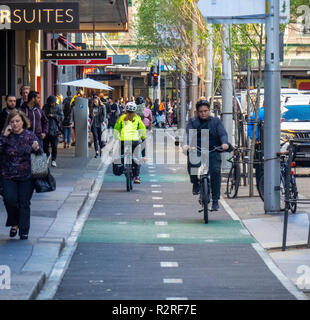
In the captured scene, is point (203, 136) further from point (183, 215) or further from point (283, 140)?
point (283, 140)

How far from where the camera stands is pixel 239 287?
915 cm

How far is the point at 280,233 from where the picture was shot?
12.8m

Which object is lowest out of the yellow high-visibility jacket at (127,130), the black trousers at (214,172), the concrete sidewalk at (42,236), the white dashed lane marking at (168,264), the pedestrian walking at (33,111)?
the white dashed lane marking at (168,264)

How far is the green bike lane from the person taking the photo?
29.3 feet

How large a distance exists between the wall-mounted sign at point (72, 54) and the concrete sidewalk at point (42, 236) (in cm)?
512

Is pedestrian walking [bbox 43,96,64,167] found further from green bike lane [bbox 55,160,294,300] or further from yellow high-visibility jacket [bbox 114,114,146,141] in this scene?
green bike lane [bbox 55,160,294,300]

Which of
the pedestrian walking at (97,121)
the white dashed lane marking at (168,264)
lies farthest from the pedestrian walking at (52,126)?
the white dashed lane marking at (168,264)

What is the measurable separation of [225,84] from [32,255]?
11.9m

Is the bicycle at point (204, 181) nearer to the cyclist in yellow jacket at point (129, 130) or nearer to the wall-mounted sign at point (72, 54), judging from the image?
the cyclist in yellow jacket at point (129, 130)

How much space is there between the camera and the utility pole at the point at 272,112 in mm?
14758

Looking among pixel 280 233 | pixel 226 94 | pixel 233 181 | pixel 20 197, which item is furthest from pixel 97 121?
pixel 20 197

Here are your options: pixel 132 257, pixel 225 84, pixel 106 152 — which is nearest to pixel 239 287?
pixel 132 257

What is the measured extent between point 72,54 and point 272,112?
38.0ft

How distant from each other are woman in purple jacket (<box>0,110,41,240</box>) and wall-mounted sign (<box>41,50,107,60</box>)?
13976 millimetres
